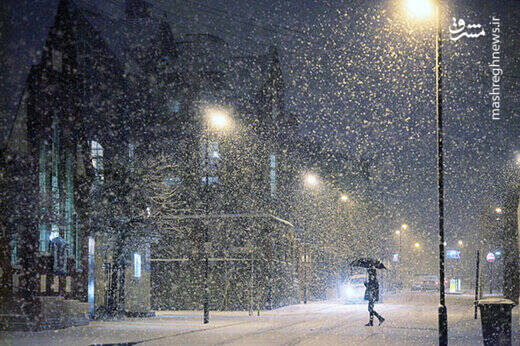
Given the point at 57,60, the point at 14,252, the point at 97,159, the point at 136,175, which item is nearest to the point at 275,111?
the point at 97,159

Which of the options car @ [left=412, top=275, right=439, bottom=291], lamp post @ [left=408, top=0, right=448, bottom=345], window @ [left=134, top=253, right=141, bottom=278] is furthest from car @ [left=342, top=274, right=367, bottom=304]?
car @ [left=412, top=275, right=439, bottom=291]

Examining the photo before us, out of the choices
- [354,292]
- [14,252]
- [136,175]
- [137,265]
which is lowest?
[354,292]

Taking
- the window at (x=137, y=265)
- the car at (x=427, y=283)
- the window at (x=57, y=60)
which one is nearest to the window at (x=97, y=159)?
the window at (x=57, y=60)

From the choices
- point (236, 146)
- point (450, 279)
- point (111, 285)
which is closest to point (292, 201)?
point (236, 146)

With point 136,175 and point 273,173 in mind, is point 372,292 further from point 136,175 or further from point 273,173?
point 273,173

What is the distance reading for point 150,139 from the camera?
146 ft

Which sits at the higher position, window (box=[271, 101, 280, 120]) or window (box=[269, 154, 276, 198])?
window (box=[271, 101, 280, 120])

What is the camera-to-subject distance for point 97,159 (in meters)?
34.4

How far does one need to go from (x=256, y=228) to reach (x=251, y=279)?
3.98 meters

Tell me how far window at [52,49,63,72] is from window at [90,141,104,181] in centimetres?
453

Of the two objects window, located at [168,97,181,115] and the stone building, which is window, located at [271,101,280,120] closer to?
the stone building

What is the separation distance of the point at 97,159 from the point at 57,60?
5816 mm

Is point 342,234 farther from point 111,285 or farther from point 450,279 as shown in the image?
point 111,285

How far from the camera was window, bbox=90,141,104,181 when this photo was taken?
32750 mm
